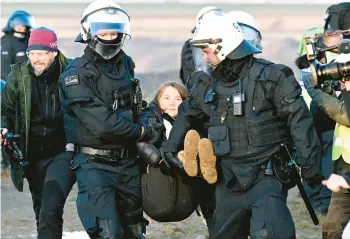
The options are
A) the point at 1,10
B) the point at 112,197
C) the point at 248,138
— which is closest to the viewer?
the point at 248,138

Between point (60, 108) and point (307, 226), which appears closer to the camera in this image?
point (60, 108)

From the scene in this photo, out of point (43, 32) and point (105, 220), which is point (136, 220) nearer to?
point (105, 220)

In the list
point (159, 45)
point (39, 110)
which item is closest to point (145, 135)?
point (39, 110)

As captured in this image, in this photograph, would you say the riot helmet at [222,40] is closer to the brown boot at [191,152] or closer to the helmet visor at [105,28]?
the brown boot at [191,152]

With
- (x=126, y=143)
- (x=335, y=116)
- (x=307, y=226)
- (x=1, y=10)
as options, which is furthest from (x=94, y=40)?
(x=1, y=10)

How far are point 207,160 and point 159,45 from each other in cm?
2051

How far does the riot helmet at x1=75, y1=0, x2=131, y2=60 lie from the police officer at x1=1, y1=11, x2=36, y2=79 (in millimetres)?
6741

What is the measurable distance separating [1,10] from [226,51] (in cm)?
2647

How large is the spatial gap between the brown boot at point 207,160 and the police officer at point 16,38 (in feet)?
25.3

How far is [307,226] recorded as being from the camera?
1006 centimetres

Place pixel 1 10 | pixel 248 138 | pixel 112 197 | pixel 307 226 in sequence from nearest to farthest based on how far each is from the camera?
pixel 248 138 → pixel 112 197 → pixel 307 226 → pixel 1 10

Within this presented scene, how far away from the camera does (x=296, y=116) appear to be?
6602 mm

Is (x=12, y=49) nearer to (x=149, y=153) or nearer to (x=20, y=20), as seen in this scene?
(x=20, y=20)

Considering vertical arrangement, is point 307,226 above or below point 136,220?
below
